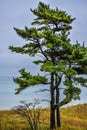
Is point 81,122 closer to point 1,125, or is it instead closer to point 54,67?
point 54,67

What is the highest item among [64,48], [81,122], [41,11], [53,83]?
[41,11]

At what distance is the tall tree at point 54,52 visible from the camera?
1535 inches

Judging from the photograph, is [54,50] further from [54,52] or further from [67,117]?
[67,117]

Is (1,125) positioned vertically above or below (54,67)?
below

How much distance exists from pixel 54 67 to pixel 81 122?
39.0 feet

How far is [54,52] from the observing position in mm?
40250

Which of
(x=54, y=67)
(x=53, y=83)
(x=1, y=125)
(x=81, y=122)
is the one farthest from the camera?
(x=81, y=122)

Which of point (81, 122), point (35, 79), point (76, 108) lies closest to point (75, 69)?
point (35, 79)

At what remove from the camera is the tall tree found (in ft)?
128

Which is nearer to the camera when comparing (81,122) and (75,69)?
(75,69)

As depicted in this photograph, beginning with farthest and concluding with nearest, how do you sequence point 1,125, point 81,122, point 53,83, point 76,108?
point 76,108 < point 81,122 < point 53,83 < point 1,125

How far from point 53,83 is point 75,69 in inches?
86.8

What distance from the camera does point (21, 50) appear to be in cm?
4178

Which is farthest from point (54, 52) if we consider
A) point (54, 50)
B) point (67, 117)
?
point (67, 117)
